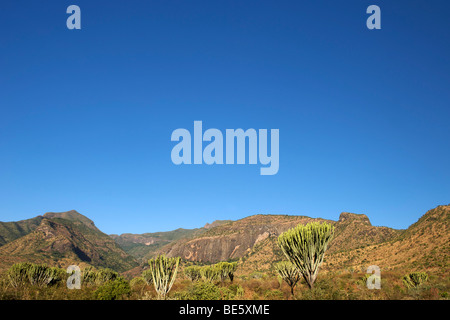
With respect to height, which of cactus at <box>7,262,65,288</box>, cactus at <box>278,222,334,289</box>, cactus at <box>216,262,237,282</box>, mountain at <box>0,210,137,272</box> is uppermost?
cactus at <box>278,222,334,289</box>

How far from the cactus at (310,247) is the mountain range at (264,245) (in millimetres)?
23413

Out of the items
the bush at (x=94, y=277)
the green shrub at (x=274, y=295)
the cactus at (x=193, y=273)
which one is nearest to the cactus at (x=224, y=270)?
the cactus at (x=193, y=273)

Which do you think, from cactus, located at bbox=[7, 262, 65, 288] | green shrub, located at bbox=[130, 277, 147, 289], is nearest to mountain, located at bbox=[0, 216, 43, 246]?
green shrub, located at bbox=[130, 277, 147, 289]

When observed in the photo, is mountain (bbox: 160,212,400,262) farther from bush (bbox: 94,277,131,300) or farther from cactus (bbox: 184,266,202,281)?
bush (bbox: 94,277,131,300)

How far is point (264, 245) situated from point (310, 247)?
90.5 metres

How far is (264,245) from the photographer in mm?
101812

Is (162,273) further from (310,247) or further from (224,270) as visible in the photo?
(224,270)

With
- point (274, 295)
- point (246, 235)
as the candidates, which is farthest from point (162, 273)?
point (246, 235)

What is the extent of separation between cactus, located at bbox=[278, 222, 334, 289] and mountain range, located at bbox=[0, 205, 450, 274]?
23413 millimetres

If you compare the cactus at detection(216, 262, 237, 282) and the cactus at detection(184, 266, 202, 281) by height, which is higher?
the cactus at detection(216, 262, 237, 282)

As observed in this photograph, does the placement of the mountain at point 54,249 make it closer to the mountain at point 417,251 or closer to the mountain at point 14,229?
the mountain at point 14,229

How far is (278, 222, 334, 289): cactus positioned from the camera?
648 inches

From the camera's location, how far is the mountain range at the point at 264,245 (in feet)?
141
